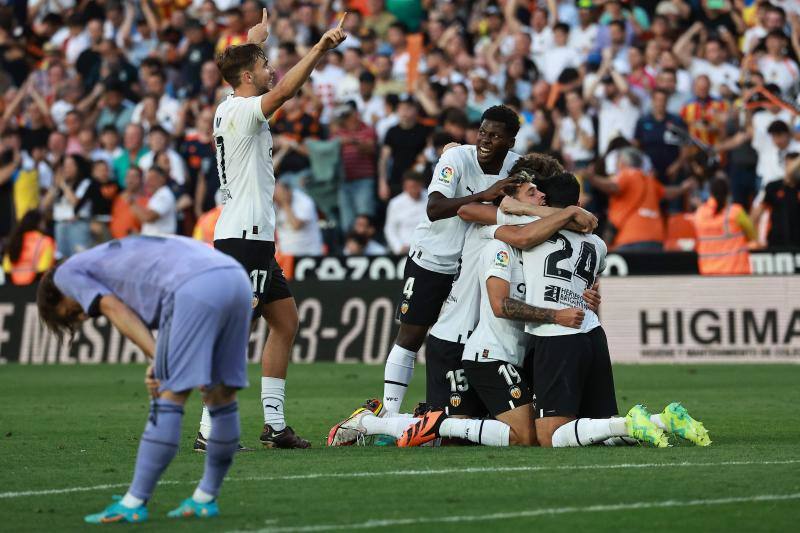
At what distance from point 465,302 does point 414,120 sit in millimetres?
10597

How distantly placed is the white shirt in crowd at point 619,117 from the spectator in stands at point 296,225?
4296 millimetres

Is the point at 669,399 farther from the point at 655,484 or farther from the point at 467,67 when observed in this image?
the point at 467,67

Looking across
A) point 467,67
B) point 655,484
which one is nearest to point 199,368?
point 655,484

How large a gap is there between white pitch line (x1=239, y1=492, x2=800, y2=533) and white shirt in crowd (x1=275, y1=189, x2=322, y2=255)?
1384 cm

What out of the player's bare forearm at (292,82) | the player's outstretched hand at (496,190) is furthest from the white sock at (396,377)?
the player's bare forearm at (292,82)

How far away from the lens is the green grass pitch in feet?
22.3

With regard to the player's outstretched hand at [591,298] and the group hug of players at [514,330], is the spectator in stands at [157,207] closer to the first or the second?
the group hug of players at [514,330]

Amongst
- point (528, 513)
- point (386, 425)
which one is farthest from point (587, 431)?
point (528, 513)

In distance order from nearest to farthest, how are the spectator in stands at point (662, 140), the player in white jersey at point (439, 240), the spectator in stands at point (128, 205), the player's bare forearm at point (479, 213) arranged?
the player's bare forearm at point (479, 213)
the player in white jersey at point (439, 240)
the spectator in stands at point (662, 140)
the spectator in stands at point (128, 205)

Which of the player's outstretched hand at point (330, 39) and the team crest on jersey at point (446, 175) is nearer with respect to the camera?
the player's outstretched hand at point (330, 39)

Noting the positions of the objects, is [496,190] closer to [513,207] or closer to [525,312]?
[513,207]

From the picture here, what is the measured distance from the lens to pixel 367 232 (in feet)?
68.6

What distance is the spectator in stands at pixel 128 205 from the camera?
71.6 feet

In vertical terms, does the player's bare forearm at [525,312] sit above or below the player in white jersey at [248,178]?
below
